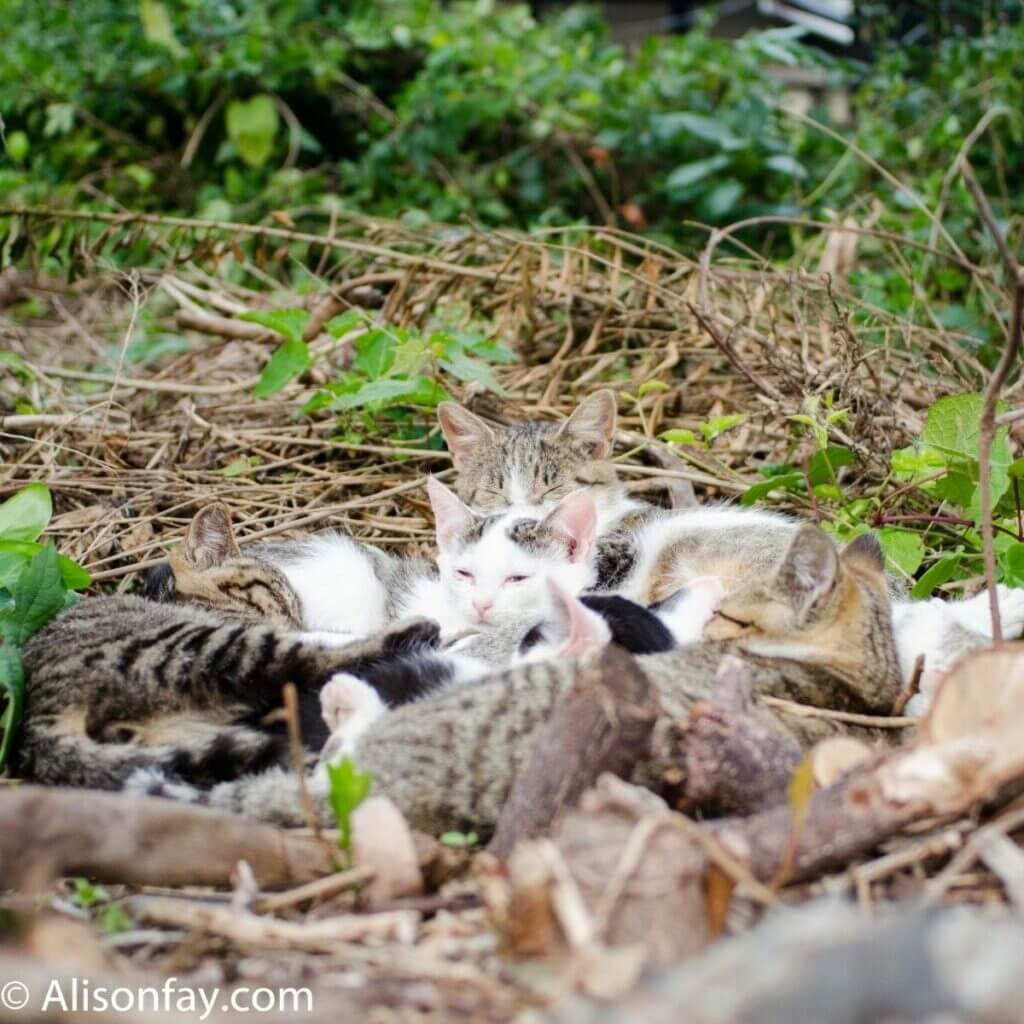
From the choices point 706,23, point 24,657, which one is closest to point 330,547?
point 24,657

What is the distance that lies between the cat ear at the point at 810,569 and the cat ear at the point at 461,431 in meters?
1.65

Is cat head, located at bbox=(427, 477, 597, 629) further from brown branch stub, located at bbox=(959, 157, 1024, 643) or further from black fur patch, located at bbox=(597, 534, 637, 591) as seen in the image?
brown branch stub, located at bbox=(959, 157, 1024, 643)

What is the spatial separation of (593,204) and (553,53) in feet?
3.74

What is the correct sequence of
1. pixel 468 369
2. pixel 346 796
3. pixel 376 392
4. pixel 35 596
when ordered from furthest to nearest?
1. pixel 468 369
2. pixel 376 392
3. pixel 35 596
4. pixel 346 796

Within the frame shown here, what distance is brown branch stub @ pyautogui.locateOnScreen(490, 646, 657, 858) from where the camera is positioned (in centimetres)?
184

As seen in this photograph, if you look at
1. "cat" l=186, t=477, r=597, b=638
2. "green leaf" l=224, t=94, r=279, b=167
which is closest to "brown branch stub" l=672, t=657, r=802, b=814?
"cat" l=186, t=477, r=597, b=638

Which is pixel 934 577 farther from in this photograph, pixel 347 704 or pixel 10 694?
pixel 10 694

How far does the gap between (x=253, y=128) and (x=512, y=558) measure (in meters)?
5.09

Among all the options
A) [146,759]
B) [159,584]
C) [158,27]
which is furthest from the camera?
[158,27]

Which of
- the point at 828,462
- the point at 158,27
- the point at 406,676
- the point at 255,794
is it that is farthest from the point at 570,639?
the point at 158,27

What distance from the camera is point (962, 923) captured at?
1217 millimetres

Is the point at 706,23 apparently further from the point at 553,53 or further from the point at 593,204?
the point at 593,204

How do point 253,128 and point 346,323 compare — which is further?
point 253,128

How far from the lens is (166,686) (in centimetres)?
271
